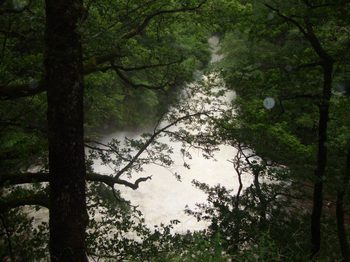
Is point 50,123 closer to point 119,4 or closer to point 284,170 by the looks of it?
point 119,4

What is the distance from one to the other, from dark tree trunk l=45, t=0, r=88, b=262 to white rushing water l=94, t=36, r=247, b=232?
8677 millimetres

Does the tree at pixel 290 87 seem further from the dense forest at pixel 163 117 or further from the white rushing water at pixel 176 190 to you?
the white rushing water at pixel 176 190

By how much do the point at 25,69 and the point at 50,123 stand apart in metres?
1.98

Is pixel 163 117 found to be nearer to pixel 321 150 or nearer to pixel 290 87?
pixel 290 87

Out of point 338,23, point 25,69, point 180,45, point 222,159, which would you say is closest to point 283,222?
point 338,23

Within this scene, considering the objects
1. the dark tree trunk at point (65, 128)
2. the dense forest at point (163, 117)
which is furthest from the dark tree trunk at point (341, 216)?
the dark tree trunk at point (65, 128)

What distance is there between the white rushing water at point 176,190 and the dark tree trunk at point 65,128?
8.68m

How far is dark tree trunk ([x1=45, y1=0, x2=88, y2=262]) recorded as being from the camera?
3713mm

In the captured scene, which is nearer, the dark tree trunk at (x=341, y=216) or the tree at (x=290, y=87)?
the tree at (x=290, y=87)

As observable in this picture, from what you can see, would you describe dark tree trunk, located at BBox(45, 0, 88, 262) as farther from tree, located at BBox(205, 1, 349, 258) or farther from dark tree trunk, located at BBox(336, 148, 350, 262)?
dark tree trunk, located at BBox(336, 148, 350, 262)

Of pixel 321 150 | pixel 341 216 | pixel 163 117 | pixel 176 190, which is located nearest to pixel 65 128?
pixel 163 117

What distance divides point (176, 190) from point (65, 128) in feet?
39.4

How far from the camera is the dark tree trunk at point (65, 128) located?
3.71 meters

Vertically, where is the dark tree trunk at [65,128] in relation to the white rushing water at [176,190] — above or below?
below
